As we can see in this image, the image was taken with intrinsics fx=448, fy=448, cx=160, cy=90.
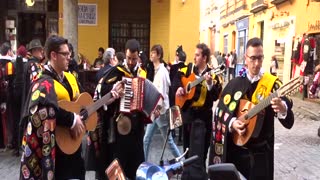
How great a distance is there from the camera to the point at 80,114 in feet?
13.5

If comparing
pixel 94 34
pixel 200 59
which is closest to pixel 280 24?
pixel 94 34

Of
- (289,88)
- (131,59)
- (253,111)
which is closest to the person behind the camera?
(289,88)

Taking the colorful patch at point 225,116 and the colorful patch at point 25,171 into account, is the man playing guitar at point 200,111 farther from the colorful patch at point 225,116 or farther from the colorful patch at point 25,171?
the colorful patch at point 25,171

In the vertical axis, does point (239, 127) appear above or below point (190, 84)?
below

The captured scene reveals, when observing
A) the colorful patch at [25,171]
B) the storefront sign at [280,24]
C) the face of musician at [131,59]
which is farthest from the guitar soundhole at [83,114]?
the storefront sign at [280,24]

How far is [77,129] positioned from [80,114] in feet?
0.97

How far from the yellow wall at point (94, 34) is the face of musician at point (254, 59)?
9.47 m

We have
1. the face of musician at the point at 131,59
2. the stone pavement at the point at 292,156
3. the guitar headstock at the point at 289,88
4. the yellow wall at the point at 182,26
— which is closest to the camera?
the guitar headstock at the point at 289,88

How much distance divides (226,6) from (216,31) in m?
5.64

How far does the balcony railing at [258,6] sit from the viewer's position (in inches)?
918

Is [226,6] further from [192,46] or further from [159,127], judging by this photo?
[159,127]

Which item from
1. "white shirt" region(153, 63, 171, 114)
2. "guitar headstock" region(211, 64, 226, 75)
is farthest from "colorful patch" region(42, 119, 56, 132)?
"white shirt" region(153, 63, 171, 114)

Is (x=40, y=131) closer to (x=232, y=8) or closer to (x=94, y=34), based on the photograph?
(x=94, y=34)

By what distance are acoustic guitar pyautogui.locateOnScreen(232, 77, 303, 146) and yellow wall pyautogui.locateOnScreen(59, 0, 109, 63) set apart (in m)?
9.56
